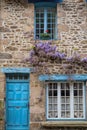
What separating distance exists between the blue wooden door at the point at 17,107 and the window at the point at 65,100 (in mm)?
998

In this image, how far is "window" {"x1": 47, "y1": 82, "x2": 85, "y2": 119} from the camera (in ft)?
42.9

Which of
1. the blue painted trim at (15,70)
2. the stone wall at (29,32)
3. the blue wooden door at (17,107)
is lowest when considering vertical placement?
the blue wooden door at (17,107)

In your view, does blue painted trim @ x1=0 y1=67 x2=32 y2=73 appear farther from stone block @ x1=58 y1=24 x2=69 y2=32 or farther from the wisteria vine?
stone block @ x1=58 y1=24 x2=69 y2=32

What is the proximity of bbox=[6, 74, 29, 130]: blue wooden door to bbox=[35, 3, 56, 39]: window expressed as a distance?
2.51 metres

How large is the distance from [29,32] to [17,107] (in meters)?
3.30

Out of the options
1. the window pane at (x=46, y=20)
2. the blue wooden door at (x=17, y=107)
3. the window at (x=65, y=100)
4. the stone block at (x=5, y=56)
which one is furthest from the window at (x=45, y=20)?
the blue wooden door at (x=17, y=107)

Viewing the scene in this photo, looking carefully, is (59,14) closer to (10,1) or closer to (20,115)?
(10,1)

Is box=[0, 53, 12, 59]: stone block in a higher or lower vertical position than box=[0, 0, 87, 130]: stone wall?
lower

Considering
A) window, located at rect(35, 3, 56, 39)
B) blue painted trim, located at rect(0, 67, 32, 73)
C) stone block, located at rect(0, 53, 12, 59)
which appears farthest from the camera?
window, located at rect(35, 3, 56, 39)

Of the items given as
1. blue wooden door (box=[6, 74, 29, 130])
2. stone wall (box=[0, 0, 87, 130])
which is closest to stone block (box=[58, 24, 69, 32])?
stone wall (box=[0, 0, 87, 130])

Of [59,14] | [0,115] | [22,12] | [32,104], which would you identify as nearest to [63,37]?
[59,14]

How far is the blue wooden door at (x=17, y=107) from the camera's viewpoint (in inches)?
514

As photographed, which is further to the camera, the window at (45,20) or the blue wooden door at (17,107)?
the window at (45,20)

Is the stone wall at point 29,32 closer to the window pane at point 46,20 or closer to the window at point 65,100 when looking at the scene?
the window pane at point 46,20
